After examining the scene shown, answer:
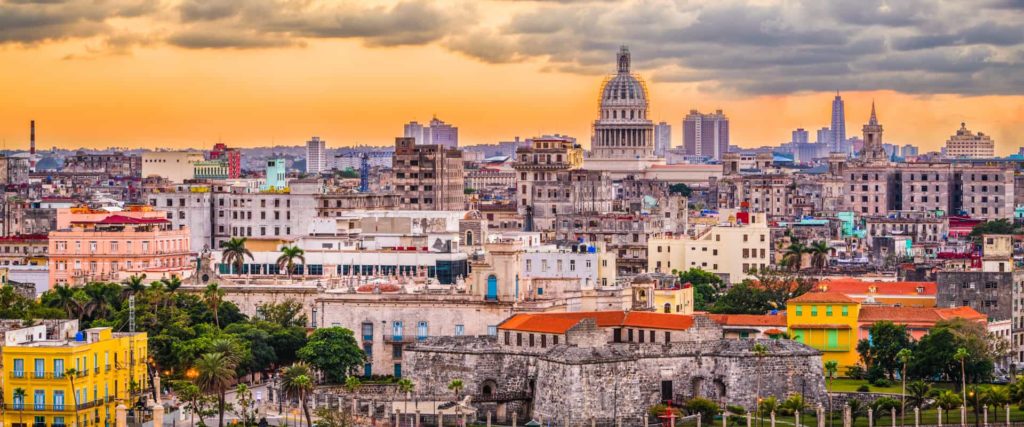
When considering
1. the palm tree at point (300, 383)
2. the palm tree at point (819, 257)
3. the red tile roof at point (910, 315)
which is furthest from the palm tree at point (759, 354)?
the palm tree at point (819, 257)

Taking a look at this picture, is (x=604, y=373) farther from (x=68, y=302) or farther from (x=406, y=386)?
(x=68, y=302)

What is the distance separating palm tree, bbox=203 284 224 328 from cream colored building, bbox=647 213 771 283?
53121 millimetres

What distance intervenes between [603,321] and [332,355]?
46.8ft

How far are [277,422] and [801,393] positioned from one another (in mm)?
24662

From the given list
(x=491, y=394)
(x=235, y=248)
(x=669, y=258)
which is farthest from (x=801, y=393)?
(x=669, y=258)

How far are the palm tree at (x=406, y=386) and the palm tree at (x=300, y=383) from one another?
4404 mm

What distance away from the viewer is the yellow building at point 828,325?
113 metres

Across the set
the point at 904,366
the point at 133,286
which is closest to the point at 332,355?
the point at 133,286

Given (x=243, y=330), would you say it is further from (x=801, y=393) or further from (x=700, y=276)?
(x=700, y=276)

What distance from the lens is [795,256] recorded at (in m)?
167

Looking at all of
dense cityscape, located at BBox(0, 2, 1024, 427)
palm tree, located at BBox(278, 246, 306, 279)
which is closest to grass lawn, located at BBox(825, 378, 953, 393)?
dense cityscape, located at BBox(0, 2, 1024, 427)

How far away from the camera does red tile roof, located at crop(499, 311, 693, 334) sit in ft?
332

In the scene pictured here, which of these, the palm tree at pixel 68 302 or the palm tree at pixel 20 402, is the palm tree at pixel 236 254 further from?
the palm tree at pixel 20 402

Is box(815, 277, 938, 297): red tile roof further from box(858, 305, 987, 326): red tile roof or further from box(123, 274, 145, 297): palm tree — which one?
box(123, 274, 145, 297): palm tree
